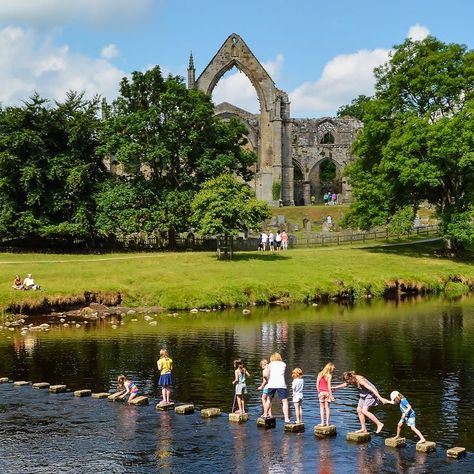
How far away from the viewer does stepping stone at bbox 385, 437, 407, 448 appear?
20156 mm

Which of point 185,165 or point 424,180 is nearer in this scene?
point 424,180

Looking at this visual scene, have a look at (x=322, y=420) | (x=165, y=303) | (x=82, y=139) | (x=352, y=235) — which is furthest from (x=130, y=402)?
(x=352, y=235)

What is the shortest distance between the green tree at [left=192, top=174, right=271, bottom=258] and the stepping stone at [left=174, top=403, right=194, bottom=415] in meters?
35.8

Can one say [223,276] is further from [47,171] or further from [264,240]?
[47,171]

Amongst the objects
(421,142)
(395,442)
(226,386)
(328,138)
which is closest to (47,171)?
(421,142)

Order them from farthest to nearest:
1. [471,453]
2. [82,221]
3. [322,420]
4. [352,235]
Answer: [352,235] < [82,221] < [322,420] < [471,453]

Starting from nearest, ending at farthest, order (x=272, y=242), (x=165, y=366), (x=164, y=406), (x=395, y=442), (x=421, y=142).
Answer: (x=395, y=442) < (x=164, y=406) < (x=165, y=366) < (x=421, y=142) < (x=272, y=242)

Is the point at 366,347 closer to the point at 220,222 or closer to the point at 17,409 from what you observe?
the point at 17,409

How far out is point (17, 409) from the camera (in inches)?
974

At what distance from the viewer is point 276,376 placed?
73.7 ft

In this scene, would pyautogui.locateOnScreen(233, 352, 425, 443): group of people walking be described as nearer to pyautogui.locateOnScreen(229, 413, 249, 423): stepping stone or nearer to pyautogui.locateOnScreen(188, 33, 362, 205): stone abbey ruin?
pyautogui.locateOnScreen(229, 413, 249, 423): stepping stone

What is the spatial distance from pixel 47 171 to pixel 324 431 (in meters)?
51.9

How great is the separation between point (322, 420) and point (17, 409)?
10.0 m


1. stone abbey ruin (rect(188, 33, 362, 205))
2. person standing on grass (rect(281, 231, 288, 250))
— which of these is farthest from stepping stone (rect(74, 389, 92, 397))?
stone abbey ruin (rect(188, 33, 362, 205))
